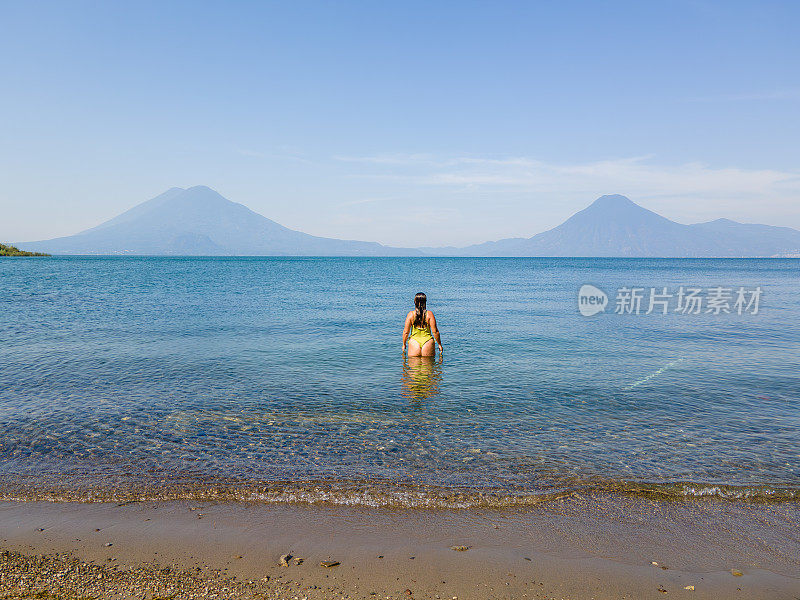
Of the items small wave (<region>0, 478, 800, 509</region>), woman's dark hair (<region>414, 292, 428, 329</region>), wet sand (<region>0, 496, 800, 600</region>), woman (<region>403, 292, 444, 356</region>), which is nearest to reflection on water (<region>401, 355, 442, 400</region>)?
woman (<region>403, 292, 444, 356</region>)

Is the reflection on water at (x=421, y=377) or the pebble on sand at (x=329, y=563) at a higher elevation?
the reflection on water at (x=421, y=377)

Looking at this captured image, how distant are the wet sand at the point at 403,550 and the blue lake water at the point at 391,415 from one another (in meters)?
0.62

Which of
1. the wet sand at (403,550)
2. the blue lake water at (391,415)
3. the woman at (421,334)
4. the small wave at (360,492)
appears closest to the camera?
the wet sand at (403,550)

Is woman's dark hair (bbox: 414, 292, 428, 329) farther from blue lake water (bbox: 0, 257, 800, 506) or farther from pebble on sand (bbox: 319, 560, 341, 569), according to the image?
pebble on sand (bbox: 319, 560, 341, 569)

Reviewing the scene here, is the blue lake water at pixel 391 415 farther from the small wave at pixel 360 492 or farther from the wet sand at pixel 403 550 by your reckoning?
the wet sand at pixel 403 550

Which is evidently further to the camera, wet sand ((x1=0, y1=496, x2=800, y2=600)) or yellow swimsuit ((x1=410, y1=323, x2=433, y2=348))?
yellow swimsuit ((x1=410, y1=323, x2=433, y2=348))

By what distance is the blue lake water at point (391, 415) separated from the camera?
877cm

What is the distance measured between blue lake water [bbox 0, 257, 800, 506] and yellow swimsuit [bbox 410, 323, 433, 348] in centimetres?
83

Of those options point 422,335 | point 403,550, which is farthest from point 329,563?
point 422,335

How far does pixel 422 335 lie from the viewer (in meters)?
18.4

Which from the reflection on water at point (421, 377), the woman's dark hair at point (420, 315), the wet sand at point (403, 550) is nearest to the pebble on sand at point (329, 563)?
the wet sand at point (403, 550)

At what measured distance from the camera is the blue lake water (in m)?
8.77

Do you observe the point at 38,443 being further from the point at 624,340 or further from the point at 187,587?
the point at 624,340

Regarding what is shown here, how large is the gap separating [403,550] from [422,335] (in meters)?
12.0
